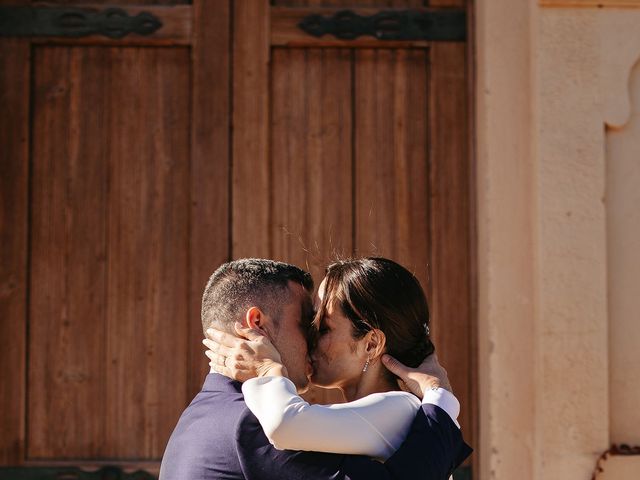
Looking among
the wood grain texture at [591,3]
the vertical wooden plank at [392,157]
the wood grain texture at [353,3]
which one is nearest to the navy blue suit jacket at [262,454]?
the vertical wooden plank at [392,157]

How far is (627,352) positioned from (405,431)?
1.73 meters

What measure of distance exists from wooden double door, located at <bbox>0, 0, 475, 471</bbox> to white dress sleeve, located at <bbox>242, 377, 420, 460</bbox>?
1.68 metres

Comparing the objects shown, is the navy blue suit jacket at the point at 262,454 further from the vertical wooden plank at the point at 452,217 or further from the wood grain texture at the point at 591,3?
the wood grain texture at the point at 591,3

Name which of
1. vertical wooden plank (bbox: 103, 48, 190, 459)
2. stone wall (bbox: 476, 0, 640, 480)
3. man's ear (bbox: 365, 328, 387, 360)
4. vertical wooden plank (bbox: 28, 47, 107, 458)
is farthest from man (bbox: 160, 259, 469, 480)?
vertical wooden plank (bbox: 28, 47, 107, 458)

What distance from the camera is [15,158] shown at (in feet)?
13.6

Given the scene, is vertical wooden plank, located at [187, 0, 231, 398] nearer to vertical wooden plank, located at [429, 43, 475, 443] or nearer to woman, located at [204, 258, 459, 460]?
vertical wooden plank, located at [429, 43, 475, 443]

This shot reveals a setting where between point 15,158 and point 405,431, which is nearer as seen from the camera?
point 405,431

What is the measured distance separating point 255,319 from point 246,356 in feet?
0.40

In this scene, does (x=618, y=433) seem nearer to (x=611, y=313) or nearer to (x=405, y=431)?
(x=611, y=313)

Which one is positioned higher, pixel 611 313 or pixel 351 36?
pixel 351 36

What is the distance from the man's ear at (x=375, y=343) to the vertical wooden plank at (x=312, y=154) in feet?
4.71

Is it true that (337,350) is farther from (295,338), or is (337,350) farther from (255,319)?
(255,319)

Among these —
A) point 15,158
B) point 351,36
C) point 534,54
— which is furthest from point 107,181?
point 534,54

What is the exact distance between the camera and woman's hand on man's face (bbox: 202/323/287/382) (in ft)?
8.22
